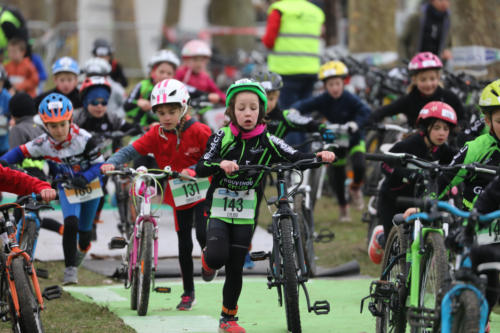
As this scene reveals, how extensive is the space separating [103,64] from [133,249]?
5.65 metres

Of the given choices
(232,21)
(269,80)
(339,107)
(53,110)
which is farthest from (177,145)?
(232,21)

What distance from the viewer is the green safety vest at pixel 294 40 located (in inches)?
570

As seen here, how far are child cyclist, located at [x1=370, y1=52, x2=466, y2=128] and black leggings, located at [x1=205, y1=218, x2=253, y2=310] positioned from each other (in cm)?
383

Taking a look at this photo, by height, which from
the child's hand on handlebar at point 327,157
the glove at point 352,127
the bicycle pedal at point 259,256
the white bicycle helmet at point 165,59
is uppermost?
the white bicycle helmet at point 165,59

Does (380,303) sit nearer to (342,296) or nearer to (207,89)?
(342,296)

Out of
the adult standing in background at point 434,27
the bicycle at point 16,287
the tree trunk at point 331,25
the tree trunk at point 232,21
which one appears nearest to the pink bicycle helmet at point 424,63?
the bicycle at point 16,287

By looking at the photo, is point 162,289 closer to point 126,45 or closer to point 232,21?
point 126,45

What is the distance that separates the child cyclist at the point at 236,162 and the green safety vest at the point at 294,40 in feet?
22.1

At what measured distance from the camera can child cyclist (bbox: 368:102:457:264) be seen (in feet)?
27.3

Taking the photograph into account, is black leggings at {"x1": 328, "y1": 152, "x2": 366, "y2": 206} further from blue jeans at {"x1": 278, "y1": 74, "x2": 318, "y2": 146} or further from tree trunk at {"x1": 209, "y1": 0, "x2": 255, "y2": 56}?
tree trunk at {"x1": 209, "y1": 0, "x2": 255, "y2": 56}

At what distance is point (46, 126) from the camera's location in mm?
9719

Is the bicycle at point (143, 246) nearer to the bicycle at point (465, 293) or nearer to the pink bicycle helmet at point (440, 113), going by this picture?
the pink bicycle helmet at point (440, 113)

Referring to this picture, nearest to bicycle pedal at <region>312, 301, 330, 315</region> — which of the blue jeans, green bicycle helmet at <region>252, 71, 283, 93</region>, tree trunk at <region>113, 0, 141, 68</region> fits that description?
green bicycle helmet at <region>252, 71, 283, 93</region>

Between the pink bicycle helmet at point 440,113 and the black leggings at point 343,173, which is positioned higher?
the pink bicycle helmet at point 440,113
